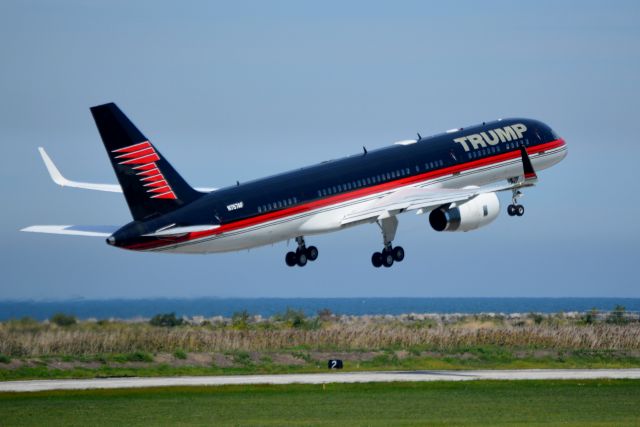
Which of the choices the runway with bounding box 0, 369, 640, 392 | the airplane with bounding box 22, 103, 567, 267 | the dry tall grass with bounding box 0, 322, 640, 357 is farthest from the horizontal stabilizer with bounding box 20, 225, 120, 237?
the dry tall grass with bounding box 0, 322, 640, 357

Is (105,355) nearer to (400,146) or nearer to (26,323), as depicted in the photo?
(26,323)

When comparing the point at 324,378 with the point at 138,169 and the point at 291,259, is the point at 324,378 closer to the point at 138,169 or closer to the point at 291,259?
the point at 291,259

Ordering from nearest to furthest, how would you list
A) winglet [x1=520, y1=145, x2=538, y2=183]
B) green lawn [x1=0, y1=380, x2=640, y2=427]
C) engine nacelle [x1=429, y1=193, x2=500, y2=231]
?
green lawn [x1=0, y1=380, x2=640, y2=427]
winglet [x1=520, y1=145, x2=538, y2=183]
engine nacelle [x1=429, y1=193, x2=500, y2=231]

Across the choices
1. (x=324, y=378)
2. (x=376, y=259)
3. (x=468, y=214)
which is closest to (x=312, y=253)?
(x=376, y=259)

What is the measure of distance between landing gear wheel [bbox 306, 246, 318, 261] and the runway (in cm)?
634

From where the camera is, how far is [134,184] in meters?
69.3

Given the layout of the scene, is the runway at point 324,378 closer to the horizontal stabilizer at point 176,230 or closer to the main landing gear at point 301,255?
the main landing gear at point 301,255

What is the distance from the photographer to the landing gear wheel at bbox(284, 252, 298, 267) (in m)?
81.6

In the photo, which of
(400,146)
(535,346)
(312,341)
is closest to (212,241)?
(400,146)

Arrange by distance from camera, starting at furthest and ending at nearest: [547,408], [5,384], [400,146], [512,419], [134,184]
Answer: [400,146]
[5,384]
[134,184]
[547,408]
[512,419]

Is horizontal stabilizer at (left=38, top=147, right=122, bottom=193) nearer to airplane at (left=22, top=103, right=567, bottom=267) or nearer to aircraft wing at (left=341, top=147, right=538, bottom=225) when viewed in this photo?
airplane at (left=22, top=103, right=567, bottom=267)

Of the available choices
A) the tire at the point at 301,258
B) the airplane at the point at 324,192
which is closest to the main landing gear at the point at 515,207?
the airplane at the point at 324,192

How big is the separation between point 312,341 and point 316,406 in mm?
31252

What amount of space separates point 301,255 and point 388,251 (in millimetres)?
4903
